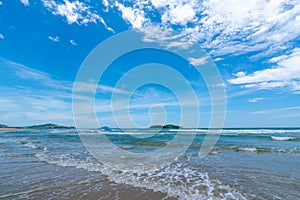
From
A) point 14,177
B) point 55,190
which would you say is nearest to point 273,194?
point 55,190

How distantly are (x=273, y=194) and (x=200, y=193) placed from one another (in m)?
2.32

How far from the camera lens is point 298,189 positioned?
659 cm

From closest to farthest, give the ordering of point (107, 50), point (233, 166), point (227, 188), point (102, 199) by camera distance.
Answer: point (102, 199)
point (227, 188)
point (233, 166)
point (107, 50)

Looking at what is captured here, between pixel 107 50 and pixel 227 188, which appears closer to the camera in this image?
pixel 227 188

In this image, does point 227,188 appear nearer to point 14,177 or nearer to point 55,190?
point 55,190

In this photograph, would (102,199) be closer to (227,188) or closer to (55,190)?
(55,190)

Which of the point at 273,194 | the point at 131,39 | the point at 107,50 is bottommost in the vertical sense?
the point at 273,194

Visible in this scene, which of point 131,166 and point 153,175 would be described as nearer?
point 153,175

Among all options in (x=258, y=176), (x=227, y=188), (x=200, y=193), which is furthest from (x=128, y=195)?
(x=258, y=176)

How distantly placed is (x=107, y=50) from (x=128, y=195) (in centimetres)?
883

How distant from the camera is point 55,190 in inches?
259

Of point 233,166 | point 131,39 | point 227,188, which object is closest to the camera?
point 227,188

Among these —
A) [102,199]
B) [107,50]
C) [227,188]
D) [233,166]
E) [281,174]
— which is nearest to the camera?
[102,199]

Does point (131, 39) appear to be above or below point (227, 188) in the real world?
above
